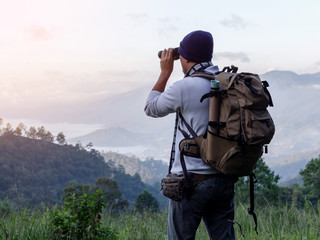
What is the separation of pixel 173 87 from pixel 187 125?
0.26 meters

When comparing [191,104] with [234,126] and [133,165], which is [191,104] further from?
[133,165]

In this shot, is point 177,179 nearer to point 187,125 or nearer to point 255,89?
point 187,125

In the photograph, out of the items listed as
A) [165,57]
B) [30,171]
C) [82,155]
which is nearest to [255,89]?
[165,57]

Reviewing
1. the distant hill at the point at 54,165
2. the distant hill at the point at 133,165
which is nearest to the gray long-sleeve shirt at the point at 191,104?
the distant hill at the point at 54,165

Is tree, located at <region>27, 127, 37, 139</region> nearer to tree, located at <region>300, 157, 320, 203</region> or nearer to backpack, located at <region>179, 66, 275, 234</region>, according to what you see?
tree, located at <region>300, 157, 320, 203</region>

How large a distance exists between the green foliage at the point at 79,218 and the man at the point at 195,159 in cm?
129

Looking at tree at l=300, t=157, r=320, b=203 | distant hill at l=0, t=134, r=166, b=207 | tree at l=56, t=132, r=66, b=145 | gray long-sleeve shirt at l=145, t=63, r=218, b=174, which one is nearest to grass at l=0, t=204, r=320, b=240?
gray long-sleeve shirt at l=145, t=63, r=218, b=174

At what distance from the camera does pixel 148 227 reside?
5141 millimetres

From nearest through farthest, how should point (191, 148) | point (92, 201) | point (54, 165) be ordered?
point (191, 148)
point (92, 201)
point (54, 165)

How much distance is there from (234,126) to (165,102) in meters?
0.47

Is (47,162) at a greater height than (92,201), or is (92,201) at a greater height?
(92,201)

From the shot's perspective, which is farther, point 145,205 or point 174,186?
point 145,205

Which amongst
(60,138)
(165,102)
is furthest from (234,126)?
(60,138)

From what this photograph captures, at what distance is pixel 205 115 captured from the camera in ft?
9.25
